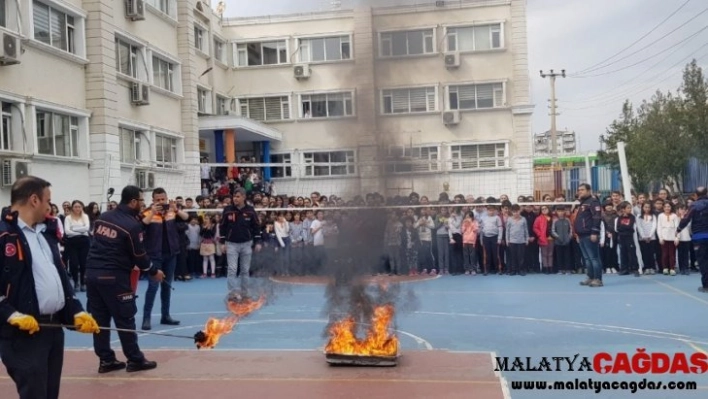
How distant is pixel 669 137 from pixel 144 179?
2239 cm

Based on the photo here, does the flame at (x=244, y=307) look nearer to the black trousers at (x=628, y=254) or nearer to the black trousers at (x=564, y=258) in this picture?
the black trousers at (x=564, y=258)

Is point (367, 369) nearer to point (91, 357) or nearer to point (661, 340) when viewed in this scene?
point (91, 357)

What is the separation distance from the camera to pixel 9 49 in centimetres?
1577

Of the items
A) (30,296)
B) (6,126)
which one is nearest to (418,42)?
(30,296)

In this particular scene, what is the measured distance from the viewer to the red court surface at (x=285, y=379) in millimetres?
6086

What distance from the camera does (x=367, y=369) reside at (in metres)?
6.83

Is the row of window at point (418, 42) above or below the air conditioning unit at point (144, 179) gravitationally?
above

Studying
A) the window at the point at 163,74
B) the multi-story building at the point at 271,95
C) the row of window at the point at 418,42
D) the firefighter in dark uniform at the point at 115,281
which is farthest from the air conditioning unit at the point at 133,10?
the firefighter in dark uniform at the point at 115,281

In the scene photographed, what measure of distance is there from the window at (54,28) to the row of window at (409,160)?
7.00m

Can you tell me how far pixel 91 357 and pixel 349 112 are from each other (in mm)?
4221

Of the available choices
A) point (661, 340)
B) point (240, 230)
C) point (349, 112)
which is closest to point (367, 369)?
point (349, 112)

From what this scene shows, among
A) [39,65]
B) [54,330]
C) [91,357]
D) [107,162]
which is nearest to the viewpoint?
[54,330]

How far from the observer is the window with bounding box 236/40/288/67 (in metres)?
29.0

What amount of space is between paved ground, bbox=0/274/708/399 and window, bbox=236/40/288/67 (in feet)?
56.5
